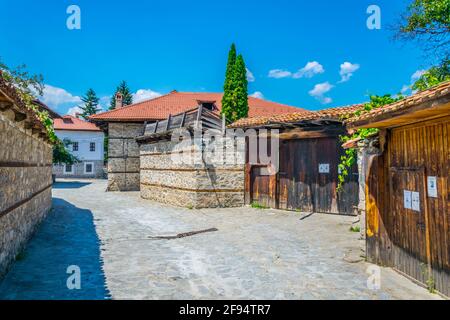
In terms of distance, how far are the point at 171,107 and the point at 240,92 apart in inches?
216

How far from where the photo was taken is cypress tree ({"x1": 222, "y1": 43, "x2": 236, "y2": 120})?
20219mm

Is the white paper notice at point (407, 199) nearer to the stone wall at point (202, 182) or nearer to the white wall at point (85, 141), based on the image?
the stone wall at point (202, 182)

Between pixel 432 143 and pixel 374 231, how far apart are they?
1.93 meters

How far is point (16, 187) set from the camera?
5805 mm

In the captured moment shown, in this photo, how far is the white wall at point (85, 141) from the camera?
37.6m

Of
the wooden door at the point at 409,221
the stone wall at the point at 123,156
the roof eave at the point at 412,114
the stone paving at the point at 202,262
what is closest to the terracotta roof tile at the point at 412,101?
the roof eave at the point at 412,114

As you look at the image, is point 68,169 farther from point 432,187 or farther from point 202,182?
point 432,187

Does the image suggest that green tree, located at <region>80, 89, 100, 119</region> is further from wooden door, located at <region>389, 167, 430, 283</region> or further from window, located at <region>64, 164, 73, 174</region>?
wooden door, located at <region>389, 167, 430, 283</region>

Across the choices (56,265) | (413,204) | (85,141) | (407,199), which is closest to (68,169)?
(85,141)

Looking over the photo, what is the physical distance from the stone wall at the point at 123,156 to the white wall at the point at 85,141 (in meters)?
19.9

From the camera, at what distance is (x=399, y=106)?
3.99 meters

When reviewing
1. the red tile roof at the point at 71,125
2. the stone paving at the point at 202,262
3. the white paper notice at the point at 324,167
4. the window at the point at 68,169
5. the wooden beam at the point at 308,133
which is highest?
the red tile roof at the point at 71,125
